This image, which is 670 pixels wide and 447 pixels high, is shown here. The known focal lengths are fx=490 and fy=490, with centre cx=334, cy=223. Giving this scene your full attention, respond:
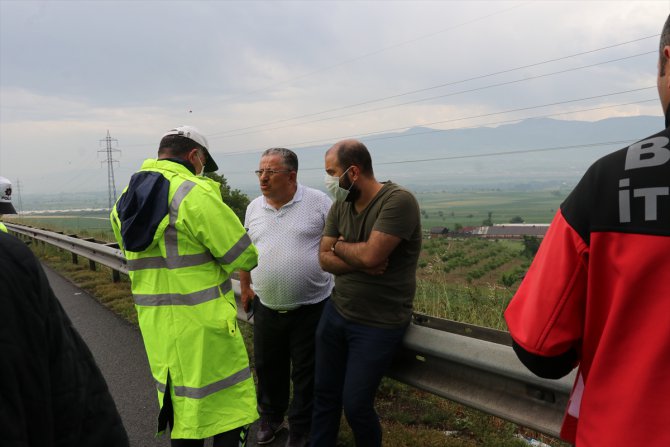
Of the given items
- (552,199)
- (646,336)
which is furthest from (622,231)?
(552,199)

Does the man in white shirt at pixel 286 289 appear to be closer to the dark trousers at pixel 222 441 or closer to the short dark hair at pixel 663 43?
the dark trousers at pixel 222 441

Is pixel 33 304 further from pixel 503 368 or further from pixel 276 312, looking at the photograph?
pixel 276 312

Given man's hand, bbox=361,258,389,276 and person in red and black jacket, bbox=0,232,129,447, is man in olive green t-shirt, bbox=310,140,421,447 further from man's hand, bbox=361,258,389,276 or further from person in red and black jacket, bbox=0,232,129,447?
person in red and black jacket, bbox=0,232,129,447

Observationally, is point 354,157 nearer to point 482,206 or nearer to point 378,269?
point 378,269

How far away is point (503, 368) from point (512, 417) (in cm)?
24

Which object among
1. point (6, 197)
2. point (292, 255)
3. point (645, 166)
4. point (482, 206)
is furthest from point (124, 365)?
point (482, 206)

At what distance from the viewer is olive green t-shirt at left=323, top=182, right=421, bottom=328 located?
2.64 m

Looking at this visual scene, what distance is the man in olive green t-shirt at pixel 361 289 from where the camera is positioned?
2.64 meters

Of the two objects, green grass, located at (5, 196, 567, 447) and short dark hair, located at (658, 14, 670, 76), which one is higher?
short dark hair, located at (658, 14, 670, 76)

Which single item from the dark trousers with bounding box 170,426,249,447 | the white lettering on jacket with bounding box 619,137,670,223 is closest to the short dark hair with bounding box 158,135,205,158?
the dark trousers with bounding box 170,426,249,447

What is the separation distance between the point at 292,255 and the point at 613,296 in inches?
90.0

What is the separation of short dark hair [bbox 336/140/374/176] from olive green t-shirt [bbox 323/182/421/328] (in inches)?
6.8

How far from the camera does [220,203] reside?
8.32 feet

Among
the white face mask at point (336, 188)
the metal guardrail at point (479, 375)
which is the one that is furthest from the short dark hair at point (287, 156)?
the metal guardrail at point (479, 375)
